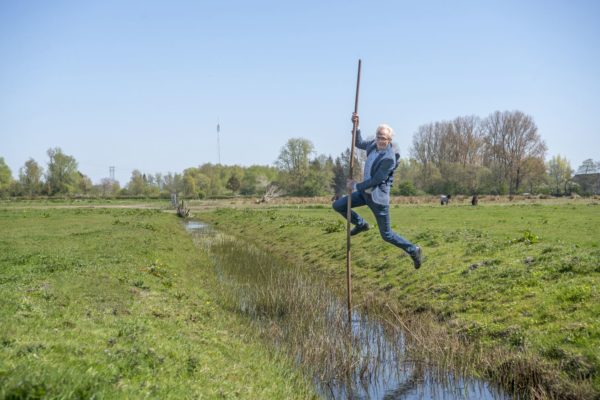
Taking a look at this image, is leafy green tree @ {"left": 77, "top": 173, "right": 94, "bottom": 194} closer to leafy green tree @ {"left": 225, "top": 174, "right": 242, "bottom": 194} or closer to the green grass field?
leafy green tree @ {"left": 225, "top": 174, "right": 242, "bottom": 194}

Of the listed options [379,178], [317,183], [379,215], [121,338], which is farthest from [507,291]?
[317,183]

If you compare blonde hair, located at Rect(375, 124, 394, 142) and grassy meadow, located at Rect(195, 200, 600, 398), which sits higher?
blonde hair, located at Rect(375, 124, 394, 142)

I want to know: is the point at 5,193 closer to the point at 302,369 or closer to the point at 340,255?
the point at 340,255

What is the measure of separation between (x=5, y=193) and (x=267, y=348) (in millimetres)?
126009

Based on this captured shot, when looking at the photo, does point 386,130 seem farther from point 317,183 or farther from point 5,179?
point 5,179

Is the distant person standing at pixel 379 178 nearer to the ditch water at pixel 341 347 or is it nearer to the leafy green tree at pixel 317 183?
the ditch water at pixel 341 347

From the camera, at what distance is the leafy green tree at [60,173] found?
126312 millimetres

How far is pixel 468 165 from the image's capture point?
103 metres

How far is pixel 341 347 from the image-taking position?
36.3 feet

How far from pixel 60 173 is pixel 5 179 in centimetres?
1351

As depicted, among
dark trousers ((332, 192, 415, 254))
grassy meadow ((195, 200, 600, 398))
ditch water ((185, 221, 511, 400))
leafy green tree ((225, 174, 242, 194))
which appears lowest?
ditch water ((185, 221, 511, 400))

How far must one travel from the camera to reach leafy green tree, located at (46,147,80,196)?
126 m

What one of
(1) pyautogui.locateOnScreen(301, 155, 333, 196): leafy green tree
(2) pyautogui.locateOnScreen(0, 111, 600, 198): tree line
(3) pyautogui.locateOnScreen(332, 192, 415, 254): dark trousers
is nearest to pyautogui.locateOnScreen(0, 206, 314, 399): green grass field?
(3) pyautogui.locateOnScreen(332, 192, 415, 254): dark trousers

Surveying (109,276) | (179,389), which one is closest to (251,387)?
(179,389)
